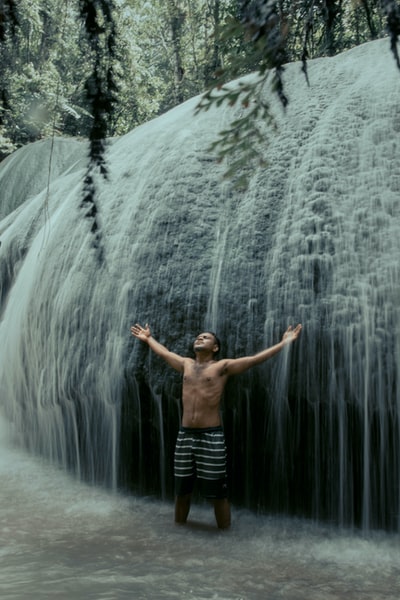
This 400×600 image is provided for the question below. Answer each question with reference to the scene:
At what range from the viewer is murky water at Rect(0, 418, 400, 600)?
3.54 metres

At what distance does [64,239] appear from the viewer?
7.08 metres

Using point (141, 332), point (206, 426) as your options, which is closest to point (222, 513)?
point (206, 426)

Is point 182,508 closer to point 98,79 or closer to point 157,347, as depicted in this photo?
point 157,347

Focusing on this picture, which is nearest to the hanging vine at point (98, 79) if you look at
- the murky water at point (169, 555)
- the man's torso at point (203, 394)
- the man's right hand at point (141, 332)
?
the murky water at point (169, 555)

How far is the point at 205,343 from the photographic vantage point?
4832 millimetres

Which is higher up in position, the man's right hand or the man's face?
the man's right hand

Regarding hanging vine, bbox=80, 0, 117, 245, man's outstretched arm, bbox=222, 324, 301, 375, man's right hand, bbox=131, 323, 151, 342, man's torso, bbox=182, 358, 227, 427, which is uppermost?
hanging vine, bbox=80, 0, 117, 245

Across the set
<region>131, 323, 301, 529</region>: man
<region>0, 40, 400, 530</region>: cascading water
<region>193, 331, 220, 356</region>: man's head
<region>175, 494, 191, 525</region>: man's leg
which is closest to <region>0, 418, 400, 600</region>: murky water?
<region>175, 494, 191, 525</region>: man's leg

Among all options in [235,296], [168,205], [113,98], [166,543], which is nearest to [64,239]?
[168,205]

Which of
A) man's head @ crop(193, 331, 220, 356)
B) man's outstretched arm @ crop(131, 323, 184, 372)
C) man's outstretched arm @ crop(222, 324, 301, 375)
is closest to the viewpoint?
man's outstretched arm @ crop(222, 324, 301, 375)

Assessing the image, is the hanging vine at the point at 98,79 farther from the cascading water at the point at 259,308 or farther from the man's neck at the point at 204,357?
the man's neck at the point at 204,357

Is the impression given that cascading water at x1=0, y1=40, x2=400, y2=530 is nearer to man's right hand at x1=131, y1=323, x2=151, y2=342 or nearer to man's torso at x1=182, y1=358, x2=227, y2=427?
man's right hand at x1=131, y1=323, x2=151, y2=342

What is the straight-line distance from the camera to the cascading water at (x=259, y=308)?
473cm

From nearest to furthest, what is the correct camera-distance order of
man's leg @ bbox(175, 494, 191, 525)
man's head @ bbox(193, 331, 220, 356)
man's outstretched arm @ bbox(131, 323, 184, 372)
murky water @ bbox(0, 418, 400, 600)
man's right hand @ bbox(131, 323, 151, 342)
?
murky water @ bbox(0, 418, 400, 600), man's leg @ bbox(175, 494, 191, 525), man's head @ bbox(193, 331, 220, 356), man's outstretched arm @ bbox(131, 323, 184, 372), man's right hand @ bbox(131, 323, 151, 342)
